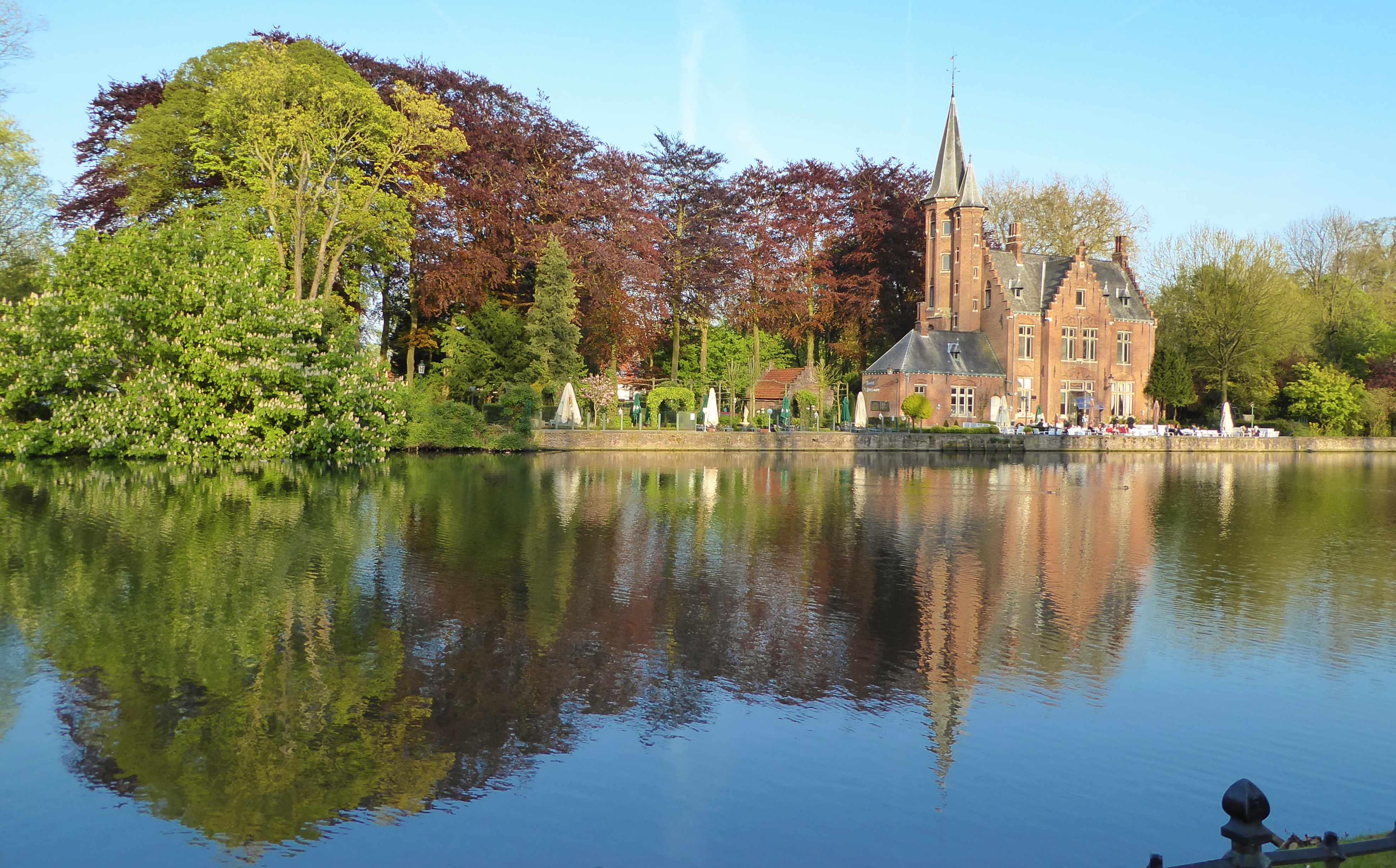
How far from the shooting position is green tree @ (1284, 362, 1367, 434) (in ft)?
199

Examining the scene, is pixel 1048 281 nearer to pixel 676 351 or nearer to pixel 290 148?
pixel 676 351

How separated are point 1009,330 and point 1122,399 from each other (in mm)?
10288

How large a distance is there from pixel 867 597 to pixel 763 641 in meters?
2.68

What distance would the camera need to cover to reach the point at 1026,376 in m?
65.5

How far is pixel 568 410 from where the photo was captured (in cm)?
4684

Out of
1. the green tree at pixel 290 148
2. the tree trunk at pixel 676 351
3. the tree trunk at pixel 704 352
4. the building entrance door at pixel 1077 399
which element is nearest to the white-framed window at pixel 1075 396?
the building entrance door at pixel 1077 399

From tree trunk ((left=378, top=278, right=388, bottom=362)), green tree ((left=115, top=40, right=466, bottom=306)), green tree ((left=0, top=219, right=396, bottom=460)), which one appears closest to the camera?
green tree ((left=0, top=219, right=396, bottom=460))

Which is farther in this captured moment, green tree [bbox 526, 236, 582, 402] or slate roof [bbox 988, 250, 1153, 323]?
slate roof [bbox 988, 250, 1153, 323]

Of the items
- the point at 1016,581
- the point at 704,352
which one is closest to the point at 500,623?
the point at 1016,581

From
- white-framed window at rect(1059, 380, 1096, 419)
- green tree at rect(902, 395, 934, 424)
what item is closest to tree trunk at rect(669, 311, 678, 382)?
green tree at rect(902, 395, 934, 424)

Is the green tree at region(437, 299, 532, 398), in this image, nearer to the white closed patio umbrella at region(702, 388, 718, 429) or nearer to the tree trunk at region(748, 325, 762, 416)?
the white closed patio umbrella at region(702, 388, 718, 429)

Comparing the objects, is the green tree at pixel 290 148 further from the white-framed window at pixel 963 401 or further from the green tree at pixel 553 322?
the white-framed window at pixel 963 401

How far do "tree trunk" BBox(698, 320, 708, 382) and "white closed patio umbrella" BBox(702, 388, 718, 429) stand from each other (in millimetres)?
9750

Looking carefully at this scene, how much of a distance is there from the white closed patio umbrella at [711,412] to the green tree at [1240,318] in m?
34.4
